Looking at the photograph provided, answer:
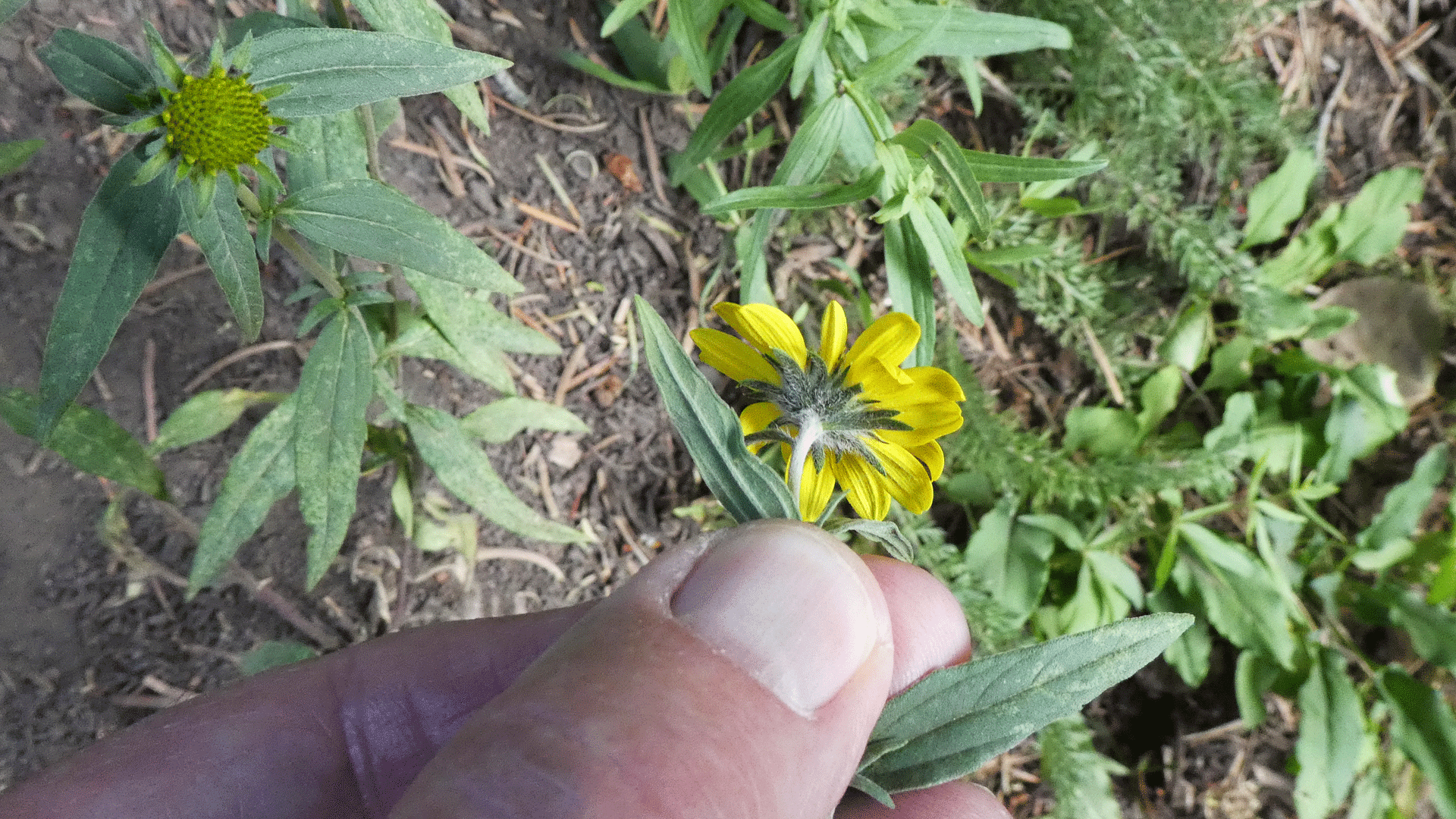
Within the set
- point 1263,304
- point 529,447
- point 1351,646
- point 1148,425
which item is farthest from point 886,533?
point 1351,646

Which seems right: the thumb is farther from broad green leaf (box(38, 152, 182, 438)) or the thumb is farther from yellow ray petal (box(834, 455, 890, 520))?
broad green leaf (box(38, 152, 182, 438))

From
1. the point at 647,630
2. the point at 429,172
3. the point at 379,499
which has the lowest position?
the point at 379,499

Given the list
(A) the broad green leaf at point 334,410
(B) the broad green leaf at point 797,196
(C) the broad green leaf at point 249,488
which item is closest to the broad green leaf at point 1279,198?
(B) the broad green leaf at point 797,196

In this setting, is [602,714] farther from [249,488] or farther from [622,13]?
[622,13]

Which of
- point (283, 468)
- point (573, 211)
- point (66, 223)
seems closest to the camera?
point (283, 468)

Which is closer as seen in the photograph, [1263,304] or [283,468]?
[283,468]

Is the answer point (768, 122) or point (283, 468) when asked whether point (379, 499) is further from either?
point (768, 122)

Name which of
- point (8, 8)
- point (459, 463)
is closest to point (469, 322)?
point (459, 463)
